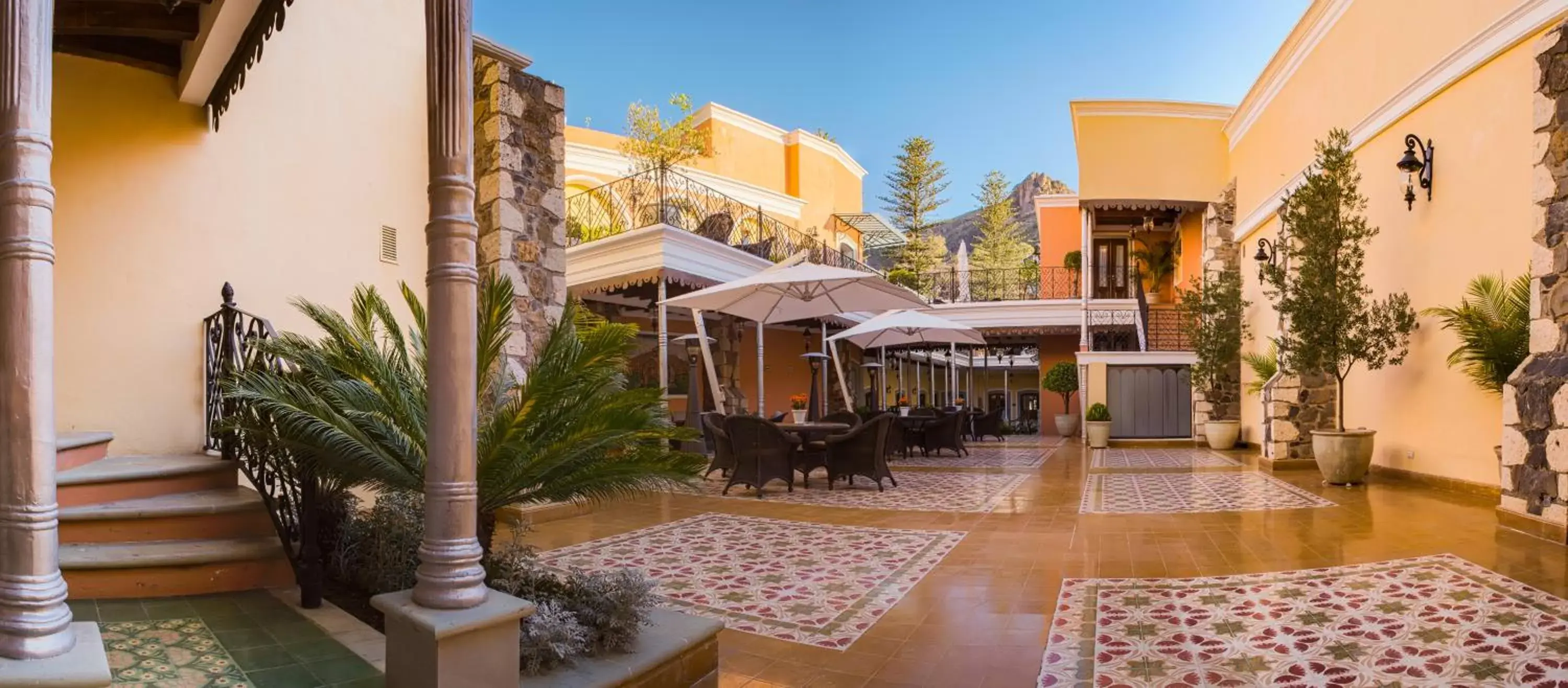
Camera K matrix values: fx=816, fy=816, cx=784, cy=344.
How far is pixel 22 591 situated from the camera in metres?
1.89

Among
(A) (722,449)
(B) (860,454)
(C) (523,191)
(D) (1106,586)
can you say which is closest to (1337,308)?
(B) (860,454)

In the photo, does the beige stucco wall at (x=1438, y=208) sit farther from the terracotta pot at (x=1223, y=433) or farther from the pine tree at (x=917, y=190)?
the pine tree at (x=917, y=190)

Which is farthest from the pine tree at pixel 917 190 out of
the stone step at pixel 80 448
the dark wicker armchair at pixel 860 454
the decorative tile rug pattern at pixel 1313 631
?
the stone step at pixel 80 448

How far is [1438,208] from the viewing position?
303 inches

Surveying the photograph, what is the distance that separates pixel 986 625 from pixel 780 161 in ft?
68.0

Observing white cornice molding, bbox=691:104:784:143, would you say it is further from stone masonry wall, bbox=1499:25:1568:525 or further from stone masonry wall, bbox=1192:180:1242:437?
stone masonry wall, bbox=1499:25:1568:525

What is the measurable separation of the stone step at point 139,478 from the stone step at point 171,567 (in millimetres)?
344

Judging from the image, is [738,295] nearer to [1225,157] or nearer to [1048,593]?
[1048,593]

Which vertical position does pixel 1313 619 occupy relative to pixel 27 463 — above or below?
below

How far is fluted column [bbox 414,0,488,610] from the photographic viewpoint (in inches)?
88.4

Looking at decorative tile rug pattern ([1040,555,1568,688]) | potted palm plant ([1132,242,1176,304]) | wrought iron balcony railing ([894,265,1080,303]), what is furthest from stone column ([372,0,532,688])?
potted palm plant ([1132,242,1176,304])

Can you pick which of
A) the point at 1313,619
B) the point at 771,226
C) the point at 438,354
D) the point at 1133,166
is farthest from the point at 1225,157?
the point at 438,354

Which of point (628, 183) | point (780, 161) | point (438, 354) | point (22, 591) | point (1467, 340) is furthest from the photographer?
point (780, 161)

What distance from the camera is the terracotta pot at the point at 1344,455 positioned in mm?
7809
